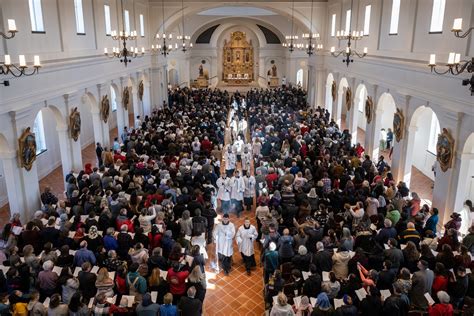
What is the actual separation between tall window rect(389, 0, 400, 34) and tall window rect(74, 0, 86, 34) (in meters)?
11.8

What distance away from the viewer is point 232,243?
10258mm

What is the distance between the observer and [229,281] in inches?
393

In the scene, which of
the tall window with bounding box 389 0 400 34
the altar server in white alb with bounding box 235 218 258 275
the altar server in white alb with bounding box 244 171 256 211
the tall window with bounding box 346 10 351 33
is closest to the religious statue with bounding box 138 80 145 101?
the tall window with bounding box 346 10 351 33

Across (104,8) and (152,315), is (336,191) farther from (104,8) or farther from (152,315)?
(104,8)

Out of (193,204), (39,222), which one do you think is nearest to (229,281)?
(193,204)

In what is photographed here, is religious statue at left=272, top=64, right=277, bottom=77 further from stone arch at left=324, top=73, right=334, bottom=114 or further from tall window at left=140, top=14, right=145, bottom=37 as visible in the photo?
tall window at left=140, top=14, right=145, bottom=37

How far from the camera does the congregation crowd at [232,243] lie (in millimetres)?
7340

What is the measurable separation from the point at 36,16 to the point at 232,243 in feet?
29.9

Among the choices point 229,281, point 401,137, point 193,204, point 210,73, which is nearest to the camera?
point 229,281

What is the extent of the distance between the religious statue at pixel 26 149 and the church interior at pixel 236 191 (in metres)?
0.06

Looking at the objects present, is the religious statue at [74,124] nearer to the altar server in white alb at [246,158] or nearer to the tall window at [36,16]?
the tall window at [36,16]

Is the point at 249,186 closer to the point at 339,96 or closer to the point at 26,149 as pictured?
the point at 26,149

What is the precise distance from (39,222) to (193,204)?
3.58m

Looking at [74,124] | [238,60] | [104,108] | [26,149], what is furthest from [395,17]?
[238,60]
